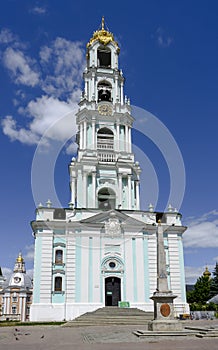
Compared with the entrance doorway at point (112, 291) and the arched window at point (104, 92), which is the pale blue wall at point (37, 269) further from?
the arched window at point (104, 92)

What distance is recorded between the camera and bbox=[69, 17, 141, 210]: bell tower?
1545 inches

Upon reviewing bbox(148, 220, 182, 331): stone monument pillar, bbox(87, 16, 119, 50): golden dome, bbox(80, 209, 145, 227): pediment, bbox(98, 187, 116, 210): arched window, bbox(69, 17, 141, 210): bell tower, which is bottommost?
bbox(148, 220, 182, 331): stone monument pillar

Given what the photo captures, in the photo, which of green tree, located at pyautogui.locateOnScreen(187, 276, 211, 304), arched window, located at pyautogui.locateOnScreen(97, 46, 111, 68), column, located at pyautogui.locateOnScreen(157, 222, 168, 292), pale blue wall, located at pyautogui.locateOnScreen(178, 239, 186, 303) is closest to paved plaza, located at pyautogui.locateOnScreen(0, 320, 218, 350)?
column, located at pyautogui.locateOnScreen(157, 222, 168, 292)

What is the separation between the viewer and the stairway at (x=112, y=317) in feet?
88.7

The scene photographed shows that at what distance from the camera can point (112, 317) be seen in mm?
29094

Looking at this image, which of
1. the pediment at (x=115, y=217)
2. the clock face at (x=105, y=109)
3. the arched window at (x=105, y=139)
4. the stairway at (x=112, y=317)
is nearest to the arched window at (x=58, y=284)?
the stairway at (x=112, y=317)

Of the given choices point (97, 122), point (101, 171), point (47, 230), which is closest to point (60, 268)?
point (47, 230)

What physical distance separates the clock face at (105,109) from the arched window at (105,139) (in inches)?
81.7

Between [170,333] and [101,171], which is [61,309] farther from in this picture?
[170,333]

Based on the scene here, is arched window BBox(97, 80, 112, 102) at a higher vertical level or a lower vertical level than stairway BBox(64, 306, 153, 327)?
higher

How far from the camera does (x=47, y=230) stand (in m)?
35.0

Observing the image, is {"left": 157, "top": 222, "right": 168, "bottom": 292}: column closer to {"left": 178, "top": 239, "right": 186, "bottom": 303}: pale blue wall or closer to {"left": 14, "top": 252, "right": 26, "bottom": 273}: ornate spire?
{"left": 178, "top": 239, "right": 186, "bottom": 303}: pale blue wall

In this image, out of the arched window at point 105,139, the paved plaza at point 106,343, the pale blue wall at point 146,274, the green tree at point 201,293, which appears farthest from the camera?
the green tree at point 201,293

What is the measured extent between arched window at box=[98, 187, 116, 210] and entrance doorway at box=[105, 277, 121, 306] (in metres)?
8.55
